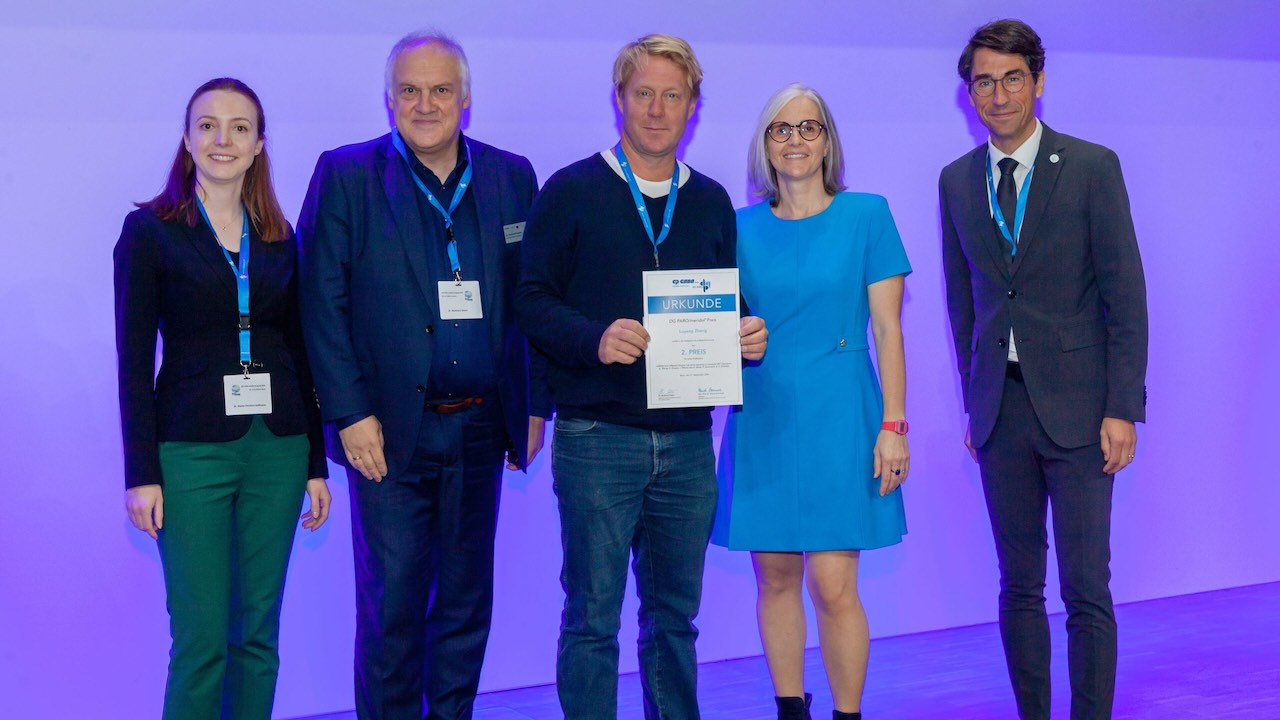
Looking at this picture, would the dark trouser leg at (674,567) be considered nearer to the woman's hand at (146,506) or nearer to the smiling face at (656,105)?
the smiling face at (656,105)

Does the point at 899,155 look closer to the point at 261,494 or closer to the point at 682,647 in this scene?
the point at 682,647

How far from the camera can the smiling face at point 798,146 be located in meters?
2.91

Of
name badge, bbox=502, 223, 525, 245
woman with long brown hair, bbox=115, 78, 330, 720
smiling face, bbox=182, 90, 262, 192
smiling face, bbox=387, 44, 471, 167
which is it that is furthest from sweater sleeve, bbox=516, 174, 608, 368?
smiling face, bbox=182, 90, 262, 192

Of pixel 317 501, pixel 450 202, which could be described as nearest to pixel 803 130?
pixel 450 202

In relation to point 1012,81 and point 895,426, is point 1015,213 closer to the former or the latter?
point 1012,81

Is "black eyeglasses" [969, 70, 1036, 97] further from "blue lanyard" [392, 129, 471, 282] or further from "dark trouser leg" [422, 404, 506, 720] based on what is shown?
"dark trouser leg" [422, 404, 506, 720]

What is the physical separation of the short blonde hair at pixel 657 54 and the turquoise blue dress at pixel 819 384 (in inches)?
20.9

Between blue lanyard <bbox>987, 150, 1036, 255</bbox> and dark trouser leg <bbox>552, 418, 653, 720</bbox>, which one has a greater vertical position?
blue lanyard <bbox>987, 150, 1036, 255</bbox>

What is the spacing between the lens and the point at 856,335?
295 centimetres

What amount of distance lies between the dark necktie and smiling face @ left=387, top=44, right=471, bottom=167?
1400mm

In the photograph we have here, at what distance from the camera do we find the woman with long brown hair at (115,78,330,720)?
97.8 inches

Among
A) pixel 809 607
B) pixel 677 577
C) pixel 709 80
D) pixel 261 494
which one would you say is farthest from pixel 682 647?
pixel 709 80

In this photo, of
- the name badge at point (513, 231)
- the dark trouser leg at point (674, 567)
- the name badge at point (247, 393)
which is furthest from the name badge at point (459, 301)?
the dark trouser leg at point (674, 567)

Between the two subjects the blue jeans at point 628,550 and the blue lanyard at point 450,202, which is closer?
the blue jeans at point 628,550
